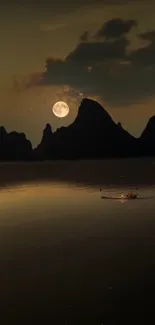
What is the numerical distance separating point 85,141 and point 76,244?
25.6 inches

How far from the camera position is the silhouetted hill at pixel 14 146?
273 centimetres

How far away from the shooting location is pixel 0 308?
2381 millimetres

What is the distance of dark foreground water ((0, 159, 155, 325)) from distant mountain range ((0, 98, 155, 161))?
0.06 meters

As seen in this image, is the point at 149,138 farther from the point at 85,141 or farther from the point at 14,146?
the point at 14,146

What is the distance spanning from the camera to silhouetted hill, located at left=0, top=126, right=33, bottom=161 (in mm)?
2734

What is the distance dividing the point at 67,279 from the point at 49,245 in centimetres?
22

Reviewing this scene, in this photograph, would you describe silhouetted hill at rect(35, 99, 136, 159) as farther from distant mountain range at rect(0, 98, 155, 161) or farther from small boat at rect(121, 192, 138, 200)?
small boat at rect(121, 192, 138, 200)

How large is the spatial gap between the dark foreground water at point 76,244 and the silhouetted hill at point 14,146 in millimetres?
61

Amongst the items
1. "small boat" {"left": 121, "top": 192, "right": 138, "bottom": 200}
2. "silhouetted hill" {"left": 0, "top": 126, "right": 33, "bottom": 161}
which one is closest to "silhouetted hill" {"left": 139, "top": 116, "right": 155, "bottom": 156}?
"small boat" {"left": 121, "top": 192, "right": 138, "bottom": 200}

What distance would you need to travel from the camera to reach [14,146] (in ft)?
9.00

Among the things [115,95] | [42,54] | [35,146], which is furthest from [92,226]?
[42,54]

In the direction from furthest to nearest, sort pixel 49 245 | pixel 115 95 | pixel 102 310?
pixel 115 95
pixel 49 245
pixel 102 310

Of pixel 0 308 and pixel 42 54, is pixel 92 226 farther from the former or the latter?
pixel 42 54

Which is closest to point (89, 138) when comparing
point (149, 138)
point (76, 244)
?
point (149, 138)
